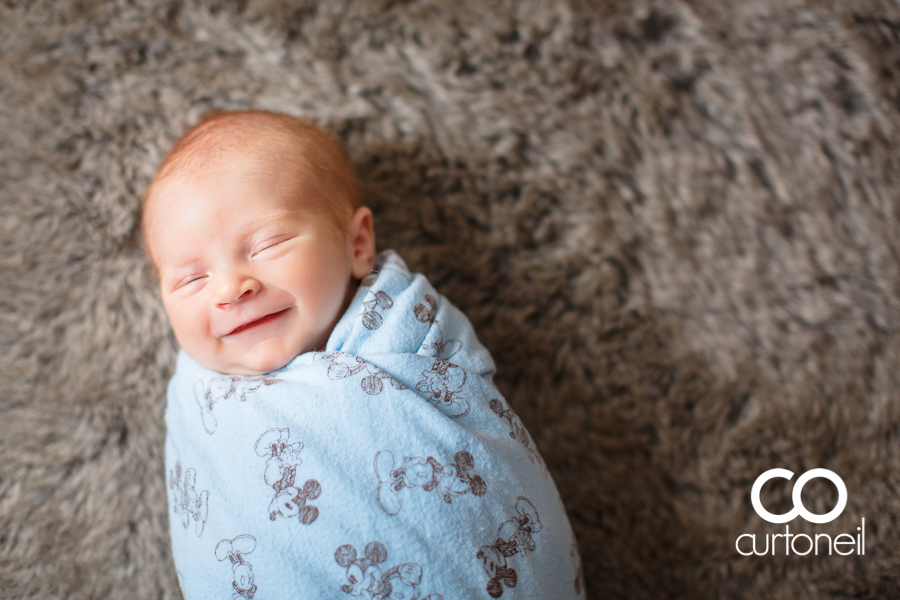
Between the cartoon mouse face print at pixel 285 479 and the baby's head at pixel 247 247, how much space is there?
0.13m

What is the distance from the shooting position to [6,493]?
1076 mm

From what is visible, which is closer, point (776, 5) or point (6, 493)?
point (6, 493)

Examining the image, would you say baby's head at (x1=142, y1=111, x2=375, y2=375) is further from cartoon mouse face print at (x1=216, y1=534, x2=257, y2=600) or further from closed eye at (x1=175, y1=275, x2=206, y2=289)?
cartoon mouse face print at (x1=216, y1=534, x2=257, y2=600)

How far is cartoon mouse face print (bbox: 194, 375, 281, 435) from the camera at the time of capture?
92 centimetres

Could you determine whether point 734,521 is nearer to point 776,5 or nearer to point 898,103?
point 898,103

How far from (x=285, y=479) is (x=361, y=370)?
18cm

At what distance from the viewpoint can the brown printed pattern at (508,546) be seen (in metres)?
0.83

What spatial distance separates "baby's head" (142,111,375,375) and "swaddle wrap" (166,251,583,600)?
48 mm

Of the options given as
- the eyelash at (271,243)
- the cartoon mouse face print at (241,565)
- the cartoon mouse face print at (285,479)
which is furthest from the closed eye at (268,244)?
the cartoon mouse face print at (241,565)

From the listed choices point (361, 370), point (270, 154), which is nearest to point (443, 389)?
point (361, 370)

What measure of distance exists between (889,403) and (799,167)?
49cm

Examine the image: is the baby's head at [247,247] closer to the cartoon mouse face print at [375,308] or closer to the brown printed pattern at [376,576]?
the cartoon mouse face print at [375,308]

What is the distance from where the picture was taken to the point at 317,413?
87cm

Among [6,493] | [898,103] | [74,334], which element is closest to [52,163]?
[74,334]
